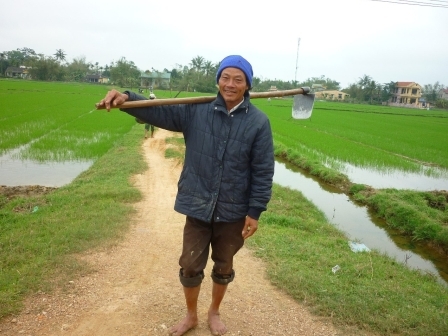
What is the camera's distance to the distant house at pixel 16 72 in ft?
197

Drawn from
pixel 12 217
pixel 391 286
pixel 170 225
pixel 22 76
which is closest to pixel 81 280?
pixel 170 225

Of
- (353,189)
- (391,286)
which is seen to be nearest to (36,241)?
(391,286)

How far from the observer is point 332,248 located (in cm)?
457

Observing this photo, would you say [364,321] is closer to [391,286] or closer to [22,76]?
[391,286]

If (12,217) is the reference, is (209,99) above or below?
above

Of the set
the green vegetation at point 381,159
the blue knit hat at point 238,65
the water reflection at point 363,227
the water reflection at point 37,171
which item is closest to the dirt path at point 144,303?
the blue knit hat at point 238,65

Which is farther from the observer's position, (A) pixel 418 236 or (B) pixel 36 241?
(A) pixel 418 236

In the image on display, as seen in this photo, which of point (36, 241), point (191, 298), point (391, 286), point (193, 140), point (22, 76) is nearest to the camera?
point (193, 140)

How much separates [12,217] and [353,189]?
22.3 feet

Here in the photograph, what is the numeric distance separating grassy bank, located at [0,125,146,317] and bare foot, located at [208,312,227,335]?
1383 mm

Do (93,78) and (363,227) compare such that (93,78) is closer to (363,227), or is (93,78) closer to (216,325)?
(363,227)

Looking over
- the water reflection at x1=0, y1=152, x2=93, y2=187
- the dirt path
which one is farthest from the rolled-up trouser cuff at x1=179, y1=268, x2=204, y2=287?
the water reflection at x1=0, y1=152, x2=93, y2=187

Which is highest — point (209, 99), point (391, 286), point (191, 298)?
point (209, 99)

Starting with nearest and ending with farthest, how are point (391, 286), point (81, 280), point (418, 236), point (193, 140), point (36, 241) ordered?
point (193, 140), point (81, 280), point (391, 286), point (36, 241), point (418, 236)
